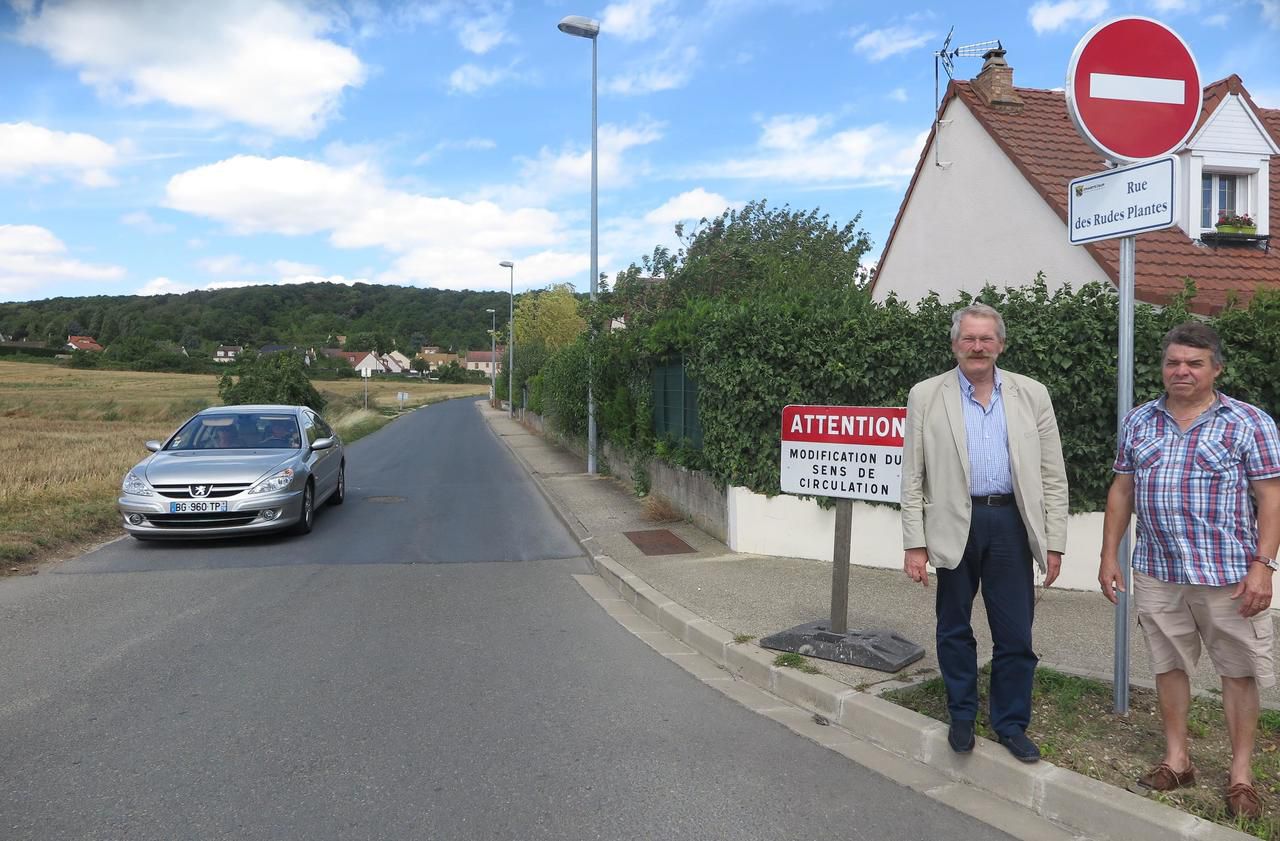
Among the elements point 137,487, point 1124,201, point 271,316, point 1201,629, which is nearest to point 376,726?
point 1201,629

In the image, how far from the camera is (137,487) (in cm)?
936

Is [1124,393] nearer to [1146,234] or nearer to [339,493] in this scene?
[1146,234]

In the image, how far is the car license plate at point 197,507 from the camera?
9.25m

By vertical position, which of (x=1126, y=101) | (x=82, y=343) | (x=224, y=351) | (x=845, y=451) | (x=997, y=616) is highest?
(x=82, y=343)

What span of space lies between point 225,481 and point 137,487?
0.90 metres

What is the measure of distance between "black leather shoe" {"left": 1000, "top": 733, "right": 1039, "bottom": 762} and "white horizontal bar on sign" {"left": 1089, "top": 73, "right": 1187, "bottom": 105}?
2.90m

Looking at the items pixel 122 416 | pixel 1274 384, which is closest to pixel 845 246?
pixel 1274 384

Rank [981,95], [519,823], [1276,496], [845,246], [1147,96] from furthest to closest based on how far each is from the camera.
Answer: [845,246], [981,95], [1147,96], [519,823], [1276,496]

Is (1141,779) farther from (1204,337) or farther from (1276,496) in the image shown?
(1204,337)

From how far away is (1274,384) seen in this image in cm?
652

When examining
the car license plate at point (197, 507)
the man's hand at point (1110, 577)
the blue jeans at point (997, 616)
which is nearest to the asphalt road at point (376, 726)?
the blue jeans at point (997, 616)

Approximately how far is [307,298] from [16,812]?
133 meters

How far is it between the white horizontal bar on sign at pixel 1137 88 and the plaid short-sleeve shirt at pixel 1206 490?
1648 mm

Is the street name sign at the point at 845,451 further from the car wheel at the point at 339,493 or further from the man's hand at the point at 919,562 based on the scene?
the car wheel at the point at 339,493
